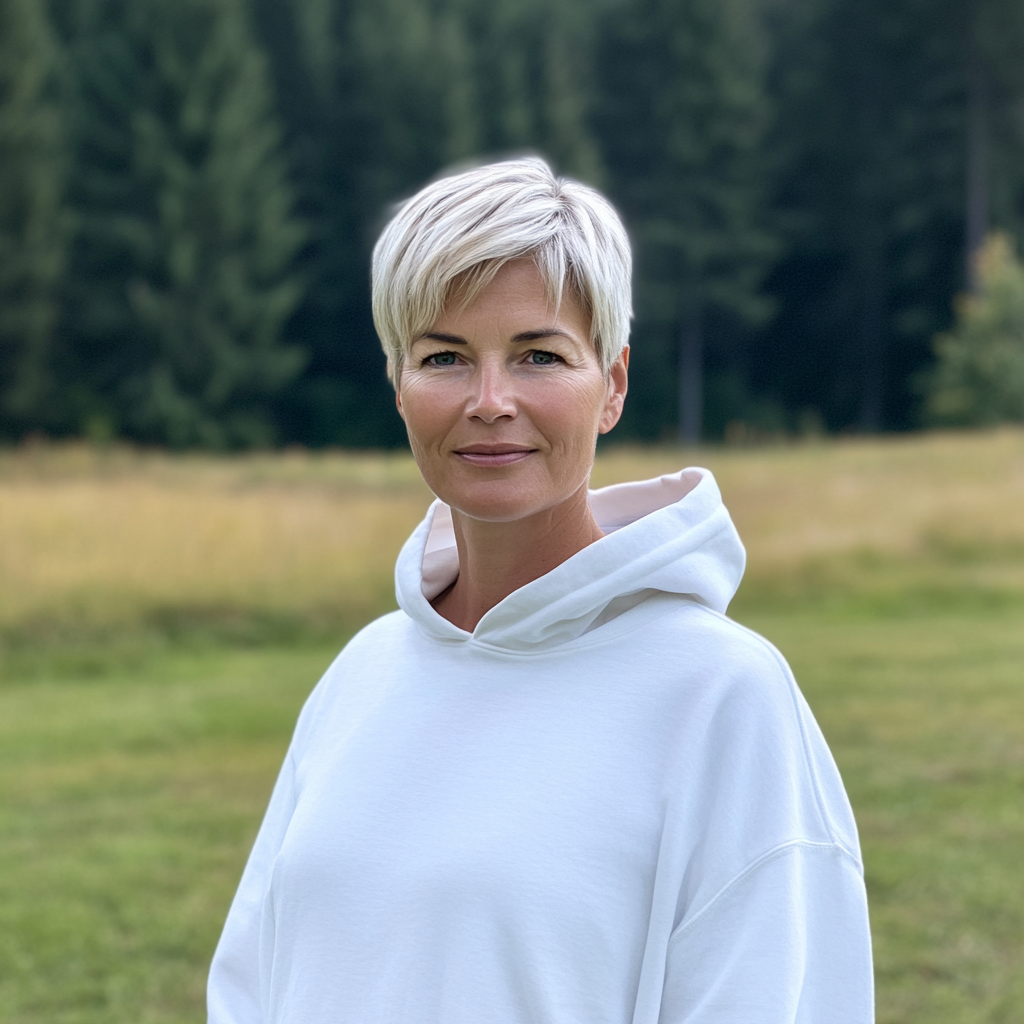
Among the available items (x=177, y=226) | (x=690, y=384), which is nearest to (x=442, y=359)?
(x=177, y=226)

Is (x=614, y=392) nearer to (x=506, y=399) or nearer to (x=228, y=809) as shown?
(x=506, y=399)

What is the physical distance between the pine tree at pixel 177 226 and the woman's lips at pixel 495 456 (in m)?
29.7

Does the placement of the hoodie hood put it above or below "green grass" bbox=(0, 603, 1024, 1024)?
above

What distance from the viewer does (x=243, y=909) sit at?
162cm

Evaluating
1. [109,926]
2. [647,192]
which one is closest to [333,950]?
[109,926]

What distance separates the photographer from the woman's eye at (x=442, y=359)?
4.51 feet

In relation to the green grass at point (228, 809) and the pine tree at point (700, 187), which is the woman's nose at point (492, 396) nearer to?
the green grass at point (228, 809)

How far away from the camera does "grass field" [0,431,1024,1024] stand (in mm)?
4188

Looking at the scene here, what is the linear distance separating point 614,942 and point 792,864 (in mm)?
190

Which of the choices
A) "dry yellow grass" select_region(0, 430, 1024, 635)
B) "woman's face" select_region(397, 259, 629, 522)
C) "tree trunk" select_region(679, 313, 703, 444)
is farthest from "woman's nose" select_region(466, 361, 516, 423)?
"tree trunk" select_region(679, 313, 703, 444)

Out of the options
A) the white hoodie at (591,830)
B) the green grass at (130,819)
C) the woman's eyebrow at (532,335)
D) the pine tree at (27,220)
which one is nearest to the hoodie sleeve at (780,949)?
the white hoodie at (591,830)

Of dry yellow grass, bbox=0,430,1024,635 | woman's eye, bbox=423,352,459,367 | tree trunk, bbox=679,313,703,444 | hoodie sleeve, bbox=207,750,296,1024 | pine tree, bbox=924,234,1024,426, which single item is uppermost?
woman's eye, bbox=423,352,459,367

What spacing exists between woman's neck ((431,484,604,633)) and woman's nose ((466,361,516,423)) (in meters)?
0.17

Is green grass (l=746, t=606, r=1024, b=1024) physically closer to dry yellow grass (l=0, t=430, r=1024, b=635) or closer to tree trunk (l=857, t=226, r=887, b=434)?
dry yellow grass (l=0, t=430, r=1024, b=635)
